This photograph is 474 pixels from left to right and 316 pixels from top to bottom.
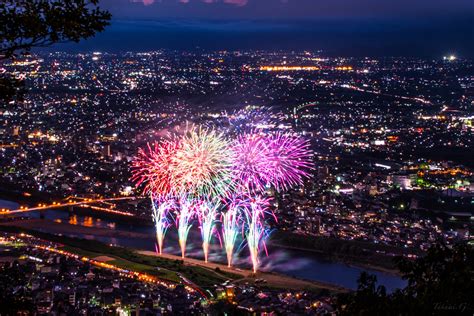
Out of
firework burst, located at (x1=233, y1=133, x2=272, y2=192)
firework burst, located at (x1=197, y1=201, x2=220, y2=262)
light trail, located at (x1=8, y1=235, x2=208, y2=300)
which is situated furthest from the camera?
firework burst, located at (x1=197, y1=201, x2=220, y2=262)

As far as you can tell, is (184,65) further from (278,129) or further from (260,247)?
(260,247)

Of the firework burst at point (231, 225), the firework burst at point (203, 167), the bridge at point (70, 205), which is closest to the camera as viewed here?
the firework burst at point (203, 167)

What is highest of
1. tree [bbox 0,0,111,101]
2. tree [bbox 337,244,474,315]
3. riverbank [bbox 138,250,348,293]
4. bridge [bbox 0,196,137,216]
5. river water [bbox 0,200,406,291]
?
tree [bbox 0,0,111,101]

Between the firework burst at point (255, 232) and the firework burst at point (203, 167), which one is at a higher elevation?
the firework burst at point (203, 167)

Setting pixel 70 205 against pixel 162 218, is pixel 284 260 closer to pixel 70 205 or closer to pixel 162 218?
pixel 162 218

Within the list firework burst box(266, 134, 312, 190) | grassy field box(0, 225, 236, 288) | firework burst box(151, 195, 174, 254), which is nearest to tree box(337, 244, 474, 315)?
grassy field box(0, 225, 236, 288)

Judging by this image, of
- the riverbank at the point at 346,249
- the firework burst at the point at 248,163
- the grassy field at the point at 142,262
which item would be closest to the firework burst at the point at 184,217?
the grassy field at the point at 142,262

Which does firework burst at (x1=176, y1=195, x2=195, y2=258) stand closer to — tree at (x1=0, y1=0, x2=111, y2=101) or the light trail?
the light trail

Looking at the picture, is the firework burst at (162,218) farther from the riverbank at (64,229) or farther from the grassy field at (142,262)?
the grassy field at (142,262)

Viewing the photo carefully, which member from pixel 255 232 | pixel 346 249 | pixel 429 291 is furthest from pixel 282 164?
pixel 429 291
